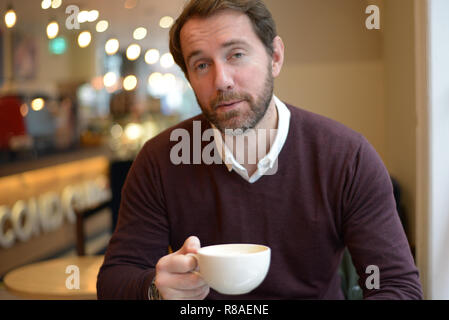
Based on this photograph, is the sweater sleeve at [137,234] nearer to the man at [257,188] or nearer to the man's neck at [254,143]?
the man at [257,188]

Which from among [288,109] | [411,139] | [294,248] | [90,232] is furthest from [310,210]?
[90,232]

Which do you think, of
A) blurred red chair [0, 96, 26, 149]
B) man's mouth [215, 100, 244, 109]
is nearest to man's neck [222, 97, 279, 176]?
man's mouth [215, 100, 244, 109]

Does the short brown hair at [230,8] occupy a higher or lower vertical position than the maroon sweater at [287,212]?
higher

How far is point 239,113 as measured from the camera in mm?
874

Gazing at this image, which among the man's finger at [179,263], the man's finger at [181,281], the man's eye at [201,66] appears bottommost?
the man's finger at [181,281]

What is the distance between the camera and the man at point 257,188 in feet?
2.78

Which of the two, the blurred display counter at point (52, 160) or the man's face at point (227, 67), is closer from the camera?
the man's face at point (227, 67)

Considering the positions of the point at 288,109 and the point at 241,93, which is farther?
the point at 288,109

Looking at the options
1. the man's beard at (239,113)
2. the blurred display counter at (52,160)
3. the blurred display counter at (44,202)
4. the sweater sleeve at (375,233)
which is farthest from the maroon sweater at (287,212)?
the blurred display counter at (52,160)

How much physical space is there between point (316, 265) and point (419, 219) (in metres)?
0.30

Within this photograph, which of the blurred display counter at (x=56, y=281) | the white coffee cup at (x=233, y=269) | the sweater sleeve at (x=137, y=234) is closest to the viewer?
the white coffee cup at (x=233, y=269)

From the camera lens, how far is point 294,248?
3.09 feet

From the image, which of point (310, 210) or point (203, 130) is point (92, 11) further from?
point (310, 210)
